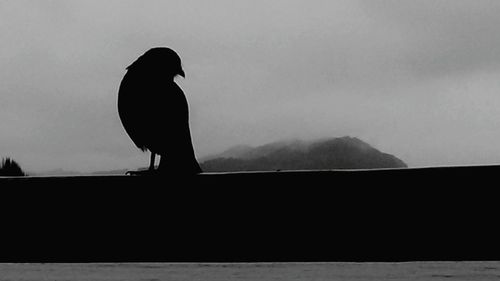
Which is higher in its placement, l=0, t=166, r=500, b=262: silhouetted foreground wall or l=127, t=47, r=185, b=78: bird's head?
l=127, t=47, r=185, b=78: bird's head

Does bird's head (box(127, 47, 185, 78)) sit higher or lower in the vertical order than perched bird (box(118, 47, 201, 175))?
higher

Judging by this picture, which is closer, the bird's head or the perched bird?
the perched bird

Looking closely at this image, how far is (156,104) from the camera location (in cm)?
232

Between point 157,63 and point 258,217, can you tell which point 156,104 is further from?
point 258,217

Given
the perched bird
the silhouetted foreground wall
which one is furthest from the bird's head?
the silhouetted foreground wall

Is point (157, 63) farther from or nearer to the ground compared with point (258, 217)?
farther from the ground

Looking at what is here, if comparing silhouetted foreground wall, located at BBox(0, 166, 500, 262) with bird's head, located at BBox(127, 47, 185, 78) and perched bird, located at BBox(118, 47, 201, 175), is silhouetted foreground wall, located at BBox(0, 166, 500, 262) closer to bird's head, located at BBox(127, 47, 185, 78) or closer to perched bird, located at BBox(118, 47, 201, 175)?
perched bird, located at BBox(118, 47, 201, 175)

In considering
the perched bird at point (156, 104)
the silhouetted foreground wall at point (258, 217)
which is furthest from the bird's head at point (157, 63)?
the silhouetted foreground wall at point (258, 217)

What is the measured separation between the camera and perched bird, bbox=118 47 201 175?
218 cm

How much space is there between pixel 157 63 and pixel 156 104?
52 centimetres

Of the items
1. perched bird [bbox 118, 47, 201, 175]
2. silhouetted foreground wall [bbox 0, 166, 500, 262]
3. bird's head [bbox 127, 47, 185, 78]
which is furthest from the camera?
bird's head [bbox 127, 47, 185, 78]

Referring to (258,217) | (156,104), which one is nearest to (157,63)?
(156,104)

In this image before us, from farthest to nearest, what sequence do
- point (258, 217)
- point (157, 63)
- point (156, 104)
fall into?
1. point (157, 63)
2. point (156, 104)
3. point (258, 217)

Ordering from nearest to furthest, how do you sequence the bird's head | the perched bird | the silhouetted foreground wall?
1. the silhouetted foreground wall
2. the perched bird
3. the bird's head
